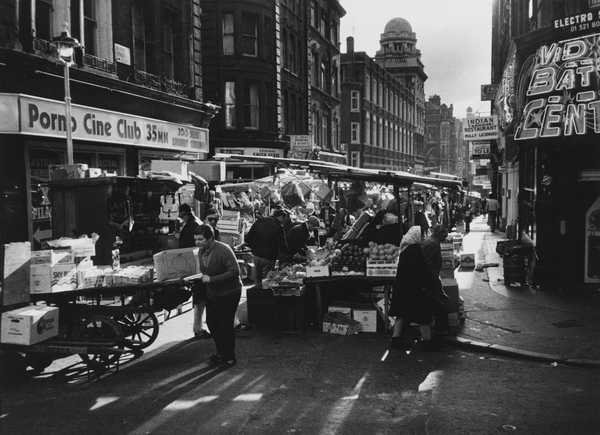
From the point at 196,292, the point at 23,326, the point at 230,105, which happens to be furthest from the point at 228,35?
the point at 23,326

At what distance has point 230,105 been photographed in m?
31.9

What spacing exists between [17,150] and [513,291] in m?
11.5

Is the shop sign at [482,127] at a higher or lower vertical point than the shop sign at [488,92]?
lower

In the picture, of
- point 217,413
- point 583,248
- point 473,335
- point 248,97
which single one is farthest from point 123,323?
point 248,97

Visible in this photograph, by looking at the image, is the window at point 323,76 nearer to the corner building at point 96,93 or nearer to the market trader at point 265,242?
the corner building at point 96,93

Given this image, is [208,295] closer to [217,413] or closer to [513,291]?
[217,413]

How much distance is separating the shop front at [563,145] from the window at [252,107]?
20.6 m

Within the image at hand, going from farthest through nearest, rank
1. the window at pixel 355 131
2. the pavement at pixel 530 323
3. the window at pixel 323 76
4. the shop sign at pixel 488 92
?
the window at pixel 355 131
the window at pixel 323 76
the shop sign at pixel 488 92
the pavement at pixel 530 323

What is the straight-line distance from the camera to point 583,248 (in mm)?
13109

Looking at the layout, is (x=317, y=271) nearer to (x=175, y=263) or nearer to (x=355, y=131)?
(x=175, y=263)

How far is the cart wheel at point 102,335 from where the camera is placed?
7645mm

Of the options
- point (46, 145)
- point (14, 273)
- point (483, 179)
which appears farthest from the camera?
point (483, 179)

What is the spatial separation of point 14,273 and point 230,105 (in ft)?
82.6

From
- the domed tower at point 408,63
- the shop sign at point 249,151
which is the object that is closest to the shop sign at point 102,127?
the shop sign at point 249,151
